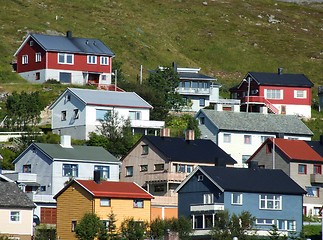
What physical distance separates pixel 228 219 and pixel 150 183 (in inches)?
652

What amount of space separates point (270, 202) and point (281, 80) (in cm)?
5412

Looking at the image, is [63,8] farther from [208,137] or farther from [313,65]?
[208,137]

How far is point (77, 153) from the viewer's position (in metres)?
78.0

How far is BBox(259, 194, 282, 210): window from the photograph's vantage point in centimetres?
6806

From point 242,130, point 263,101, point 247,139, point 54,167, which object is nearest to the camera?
point 54,167

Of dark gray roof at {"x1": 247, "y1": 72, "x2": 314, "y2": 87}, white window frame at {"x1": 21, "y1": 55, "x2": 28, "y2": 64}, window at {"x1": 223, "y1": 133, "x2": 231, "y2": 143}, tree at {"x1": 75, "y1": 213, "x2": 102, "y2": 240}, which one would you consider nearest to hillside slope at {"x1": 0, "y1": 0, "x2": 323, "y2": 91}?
white window frame at {"x1": 21, "y1": 55, "x2": 28, "y2": 64}

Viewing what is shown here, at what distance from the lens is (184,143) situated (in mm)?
81812

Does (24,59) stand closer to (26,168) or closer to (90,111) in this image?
(90,111)

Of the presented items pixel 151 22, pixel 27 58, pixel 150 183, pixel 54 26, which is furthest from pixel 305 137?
pixel 151 22

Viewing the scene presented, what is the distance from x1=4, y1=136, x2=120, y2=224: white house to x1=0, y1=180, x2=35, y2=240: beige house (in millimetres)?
7834

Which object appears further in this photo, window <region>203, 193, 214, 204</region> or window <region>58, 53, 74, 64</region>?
window <region>58, 53, 74, 64</region>

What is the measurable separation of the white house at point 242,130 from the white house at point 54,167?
18.7 metres

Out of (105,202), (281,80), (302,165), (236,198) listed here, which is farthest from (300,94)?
(105,202)

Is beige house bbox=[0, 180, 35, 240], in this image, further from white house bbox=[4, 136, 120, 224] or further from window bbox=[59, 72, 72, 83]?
window bbox=[59, 72, 72, 83]
